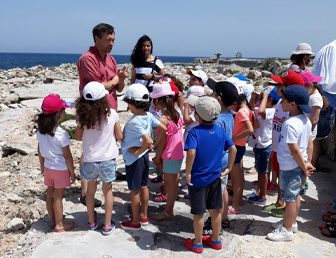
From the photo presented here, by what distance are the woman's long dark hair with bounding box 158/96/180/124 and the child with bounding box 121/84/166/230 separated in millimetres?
257

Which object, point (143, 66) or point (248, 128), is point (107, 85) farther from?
point (248, 128)

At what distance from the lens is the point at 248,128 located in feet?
13.9

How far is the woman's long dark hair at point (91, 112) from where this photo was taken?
3693mm

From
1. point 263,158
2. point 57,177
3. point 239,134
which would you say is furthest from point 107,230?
point 263,158

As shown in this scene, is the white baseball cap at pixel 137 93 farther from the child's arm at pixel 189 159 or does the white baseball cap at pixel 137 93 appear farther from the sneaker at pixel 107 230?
the sneaker at pixel 107 230

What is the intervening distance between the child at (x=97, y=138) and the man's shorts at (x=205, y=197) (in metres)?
0.88

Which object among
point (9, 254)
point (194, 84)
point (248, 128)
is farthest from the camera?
point (194, 84)

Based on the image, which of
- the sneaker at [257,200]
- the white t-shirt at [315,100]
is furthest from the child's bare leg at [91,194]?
the white t-shirt at [315,100]

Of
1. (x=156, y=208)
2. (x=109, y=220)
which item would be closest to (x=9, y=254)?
(x=109, y=220)

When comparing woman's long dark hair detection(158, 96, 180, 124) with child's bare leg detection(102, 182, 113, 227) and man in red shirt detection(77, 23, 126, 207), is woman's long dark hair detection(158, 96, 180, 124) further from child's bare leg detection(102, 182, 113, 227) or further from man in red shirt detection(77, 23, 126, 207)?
child's bare leg detection(102, 182, 113, 227)

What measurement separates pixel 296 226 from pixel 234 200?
766 mm

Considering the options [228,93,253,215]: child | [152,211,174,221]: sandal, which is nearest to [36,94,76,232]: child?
[152,211,174,221]: sandal

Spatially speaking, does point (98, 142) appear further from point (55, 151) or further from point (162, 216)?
point (162, 216)

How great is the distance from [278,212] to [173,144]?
152 centimetres
